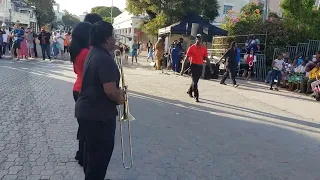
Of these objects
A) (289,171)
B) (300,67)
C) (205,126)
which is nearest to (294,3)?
(300,67)

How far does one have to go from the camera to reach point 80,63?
4.46m

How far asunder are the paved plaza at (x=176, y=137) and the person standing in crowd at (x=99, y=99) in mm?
1007

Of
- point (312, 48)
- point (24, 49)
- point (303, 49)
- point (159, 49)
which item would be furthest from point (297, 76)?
point (24, 49)

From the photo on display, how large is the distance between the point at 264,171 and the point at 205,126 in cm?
235

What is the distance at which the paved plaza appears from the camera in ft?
15.4

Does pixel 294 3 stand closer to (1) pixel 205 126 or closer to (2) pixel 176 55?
(2) pixel 176 55

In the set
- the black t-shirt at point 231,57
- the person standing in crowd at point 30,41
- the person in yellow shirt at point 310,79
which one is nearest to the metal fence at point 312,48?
the person in yellow shirt at point 310,79

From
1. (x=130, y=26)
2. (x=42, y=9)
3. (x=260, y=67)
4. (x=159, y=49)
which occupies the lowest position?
(x=260, y=67)

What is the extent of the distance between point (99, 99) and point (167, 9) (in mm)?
21903

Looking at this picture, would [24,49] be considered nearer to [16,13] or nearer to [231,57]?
[231,57]

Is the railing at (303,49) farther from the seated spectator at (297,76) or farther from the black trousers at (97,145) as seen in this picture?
the black trousers at (97,145)

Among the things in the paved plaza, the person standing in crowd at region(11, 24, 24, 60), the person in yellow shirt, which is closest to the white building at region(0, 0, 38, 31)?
the person standing in crowd at region(11, 24, 24, 60)

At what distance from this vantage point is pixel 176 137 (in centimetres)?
632

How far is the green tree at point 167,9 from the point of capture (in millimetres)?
24283
